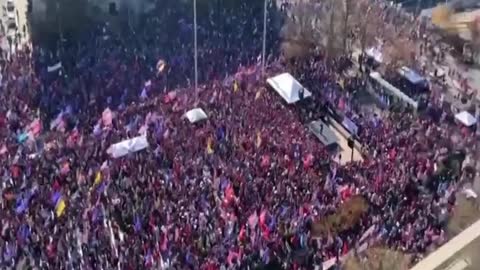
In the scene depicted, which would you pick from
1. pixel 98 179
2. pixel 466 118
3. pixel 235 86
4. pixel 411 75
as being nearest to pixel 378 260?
pixel 98 179

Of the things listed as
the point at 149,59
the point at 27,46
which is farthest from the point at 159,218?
the point at 27,46

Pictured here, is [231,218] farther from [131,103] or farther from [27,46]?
[27,46]

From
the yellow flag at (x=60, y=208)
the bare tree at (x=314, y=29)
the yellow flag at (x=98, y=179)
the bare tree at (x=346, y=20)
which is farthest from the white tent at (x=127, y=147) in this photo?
the bare tree at (x=346, y=20)

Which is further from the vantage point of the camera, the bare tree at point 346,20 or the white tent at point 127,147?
the bare tree at point 346,20

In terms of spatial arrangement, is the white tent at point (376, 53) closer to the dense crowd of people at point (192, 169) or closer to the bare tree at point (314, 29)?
the bare tree at point (314, 29)

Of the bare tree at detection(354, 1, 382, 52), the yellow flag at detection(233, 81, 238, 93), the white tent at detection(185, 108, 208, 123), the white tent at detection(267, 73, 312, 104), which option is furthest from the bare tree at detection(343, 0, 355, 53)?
the white tent at detection(185, 108, 208, 123)

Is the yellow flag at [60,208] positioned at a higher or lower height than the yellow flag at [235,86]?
higher
